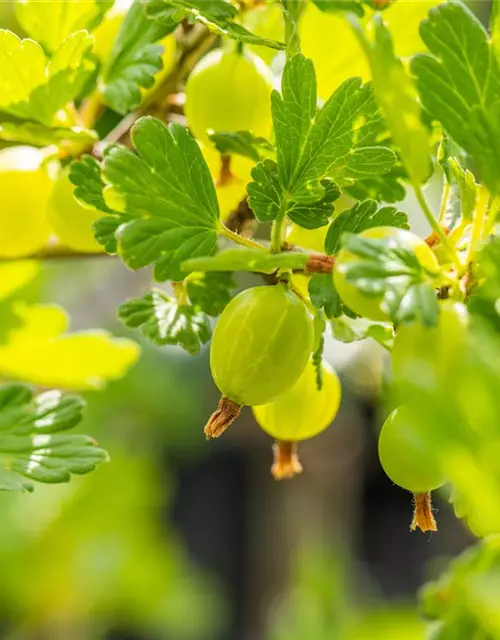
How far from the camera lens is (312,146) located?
480 millimetres

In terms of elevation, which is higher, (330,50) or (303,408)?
(330,50)

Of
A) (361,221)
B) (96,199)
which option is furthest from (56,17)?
(361,221)

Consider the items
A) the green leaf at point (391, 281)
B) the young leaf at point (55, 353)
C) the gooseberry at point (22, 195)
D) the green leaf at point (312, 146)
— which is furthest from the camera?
the young leaf at point (55, 353)

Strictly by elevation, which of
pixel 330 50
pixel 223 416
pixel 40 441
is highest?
pixel 330 50

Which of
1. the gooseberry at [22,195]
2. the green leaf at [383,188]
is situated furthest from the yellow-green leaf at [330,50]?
the gooseberry at [22,195]

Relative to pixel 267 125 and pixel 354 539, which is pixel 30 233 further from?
pixel 354 539

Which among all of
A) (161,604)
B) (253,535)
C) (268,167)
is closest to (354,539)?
(253,535)

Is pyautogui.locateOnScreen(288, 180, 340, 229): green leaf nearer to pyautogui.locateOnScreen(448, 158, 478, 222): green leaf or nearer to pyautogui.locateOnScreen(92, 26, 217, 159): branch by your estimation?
pyautogui.locateOnScreen(448, 158, 478, 222): green leaf

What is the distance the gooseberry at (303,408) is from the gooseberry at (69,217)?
0.55 ft

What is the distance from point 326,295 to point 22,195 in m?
0.31

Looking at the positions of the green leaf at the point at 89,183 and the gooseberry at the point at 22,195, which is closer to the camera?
the green leaf at the point at 89,183

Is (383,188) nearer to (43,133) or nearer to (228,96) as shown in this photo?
(228,96)

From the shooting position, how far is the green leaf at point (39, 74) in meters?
0.56

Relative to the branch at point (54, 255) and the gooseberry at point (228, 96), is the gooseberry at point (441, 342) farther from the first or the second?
the branch at point (54, 255)
